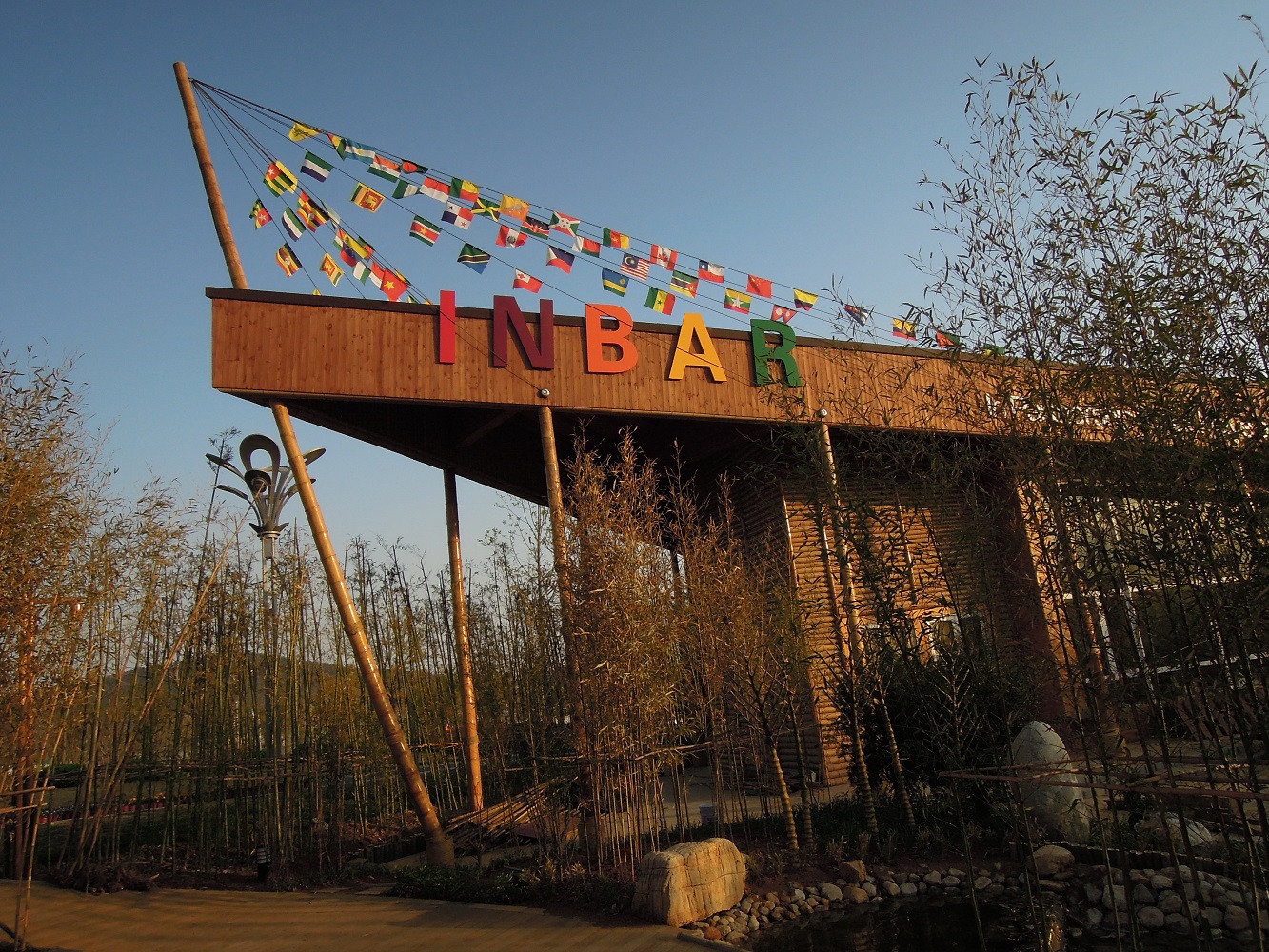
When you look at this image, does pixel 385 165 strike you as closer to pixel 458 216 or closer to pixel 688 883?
pixel 458 216

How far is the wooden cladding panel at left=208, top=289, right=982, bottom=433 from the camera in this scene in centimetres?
740

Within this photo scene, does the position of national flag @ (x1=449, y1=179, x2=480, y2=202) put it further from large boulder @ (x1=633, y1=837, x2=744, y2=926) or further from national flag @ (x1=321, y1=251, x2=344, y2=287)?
large boulder @ (x1=633, y1=837, x2=744, y2=926)

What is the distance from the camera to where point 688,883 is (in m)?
5.01

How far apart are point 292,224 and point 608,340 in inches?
124

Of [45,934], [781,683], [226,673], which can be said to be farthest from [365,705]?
[781,683]

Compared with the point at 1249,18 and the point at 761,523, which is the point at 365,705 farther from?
the point at 1249,18

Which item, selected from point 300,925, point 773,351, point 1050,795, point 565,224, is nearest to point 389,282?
point 565,224

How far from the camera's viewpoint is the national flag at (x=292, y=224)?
7809 mm

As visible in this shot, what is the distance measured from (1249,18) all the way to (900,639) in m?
3.36

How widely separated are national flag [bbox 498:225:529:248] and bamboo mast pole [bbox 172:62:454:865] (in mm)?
2341

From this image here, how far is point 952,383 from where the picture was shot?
4.74 meters

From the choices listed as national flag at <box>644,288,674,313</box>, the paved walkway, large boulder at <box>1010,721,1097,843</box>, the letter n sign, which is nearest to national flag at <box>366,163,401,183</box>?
national flag at <box>644,288,674,313</box>

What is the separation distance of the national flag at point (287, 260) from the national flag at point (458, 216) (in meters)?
→ 1.43

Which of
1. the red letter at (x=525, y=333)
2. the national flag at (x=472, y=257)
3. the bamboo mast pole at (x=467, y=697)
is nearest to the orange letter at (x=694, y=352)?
the red letter at (x=525, y=333)
